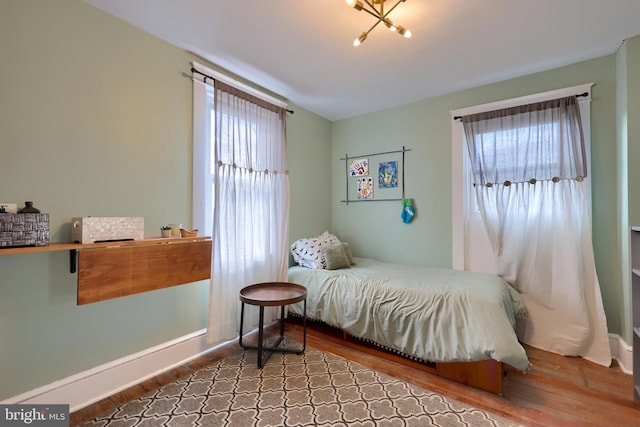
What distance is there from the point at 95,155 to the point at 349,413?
7.51 feet

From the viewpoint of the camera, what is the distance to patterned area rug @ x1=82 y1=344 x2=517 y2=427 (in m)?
1.61

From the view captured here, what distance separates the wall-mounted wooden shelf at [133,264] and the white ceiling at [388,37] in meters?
1.54

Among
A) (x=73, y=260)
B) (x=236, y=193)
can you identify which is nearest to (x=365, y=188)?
(x=236, y=193)

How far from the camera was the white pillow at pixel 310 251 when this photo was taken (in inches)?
118

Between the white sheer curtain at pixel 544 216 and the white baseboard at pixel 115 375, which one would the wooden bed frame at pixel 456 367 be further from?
the white baseboard at pixel 115 375

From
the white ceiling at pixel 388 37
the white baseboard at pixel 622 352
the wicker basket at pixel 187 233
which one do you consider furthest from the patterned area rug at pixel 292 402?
the white ceiling at pixel 388 37

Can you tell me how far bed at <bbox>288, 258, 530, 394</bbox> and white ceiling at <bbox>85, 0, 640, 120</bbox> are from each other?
1923 mm

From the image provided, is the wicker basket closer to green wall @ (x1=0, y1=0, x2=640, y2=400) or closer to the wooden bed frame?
green wall @ (x1=0, y1=0, x2=640, y2=400)

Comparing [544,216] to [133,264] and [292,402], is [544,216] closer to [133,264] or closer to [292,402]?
[292,402]

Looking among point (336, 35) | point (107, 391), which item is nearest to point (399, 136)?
point (336, 35)

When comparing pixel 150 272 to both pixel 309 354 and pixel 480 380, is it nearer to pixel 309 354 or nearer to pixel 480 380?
pixel 309 354

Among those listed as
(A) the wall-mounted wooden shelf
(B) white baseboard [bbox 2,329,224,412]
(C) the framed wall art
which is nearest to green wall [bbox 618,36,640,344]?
(C) the framed wall art

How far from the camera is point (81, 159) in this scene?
1.76 m

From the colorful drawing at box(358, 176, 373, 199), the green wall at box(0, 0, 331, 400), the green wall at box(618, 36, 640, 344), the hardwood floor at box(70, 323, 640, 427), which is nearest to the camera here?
the green wall at box(0, 0, 331, 400)
